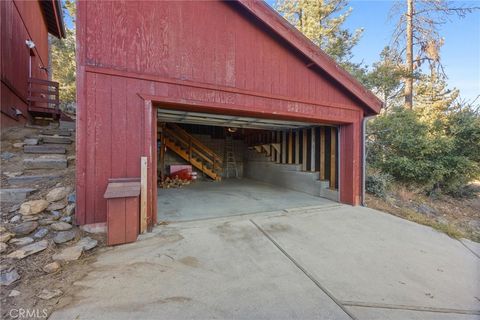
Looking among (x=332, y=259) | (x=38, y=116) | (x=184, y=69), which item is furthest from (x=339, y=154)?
(x=38, y=116)

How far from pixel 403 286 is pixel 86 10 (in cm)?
534

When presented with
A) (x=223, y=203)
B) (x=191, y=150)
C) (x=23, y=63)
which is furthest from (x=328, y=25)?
(x=23, y=63)

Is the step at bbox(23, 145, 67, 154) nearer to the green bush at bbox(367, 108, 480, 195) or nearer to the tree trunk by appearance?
the green bush at bbox(367, 108, 480, 195)

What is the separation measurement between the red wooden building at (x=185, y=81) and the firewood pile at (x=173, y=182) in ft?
14.3

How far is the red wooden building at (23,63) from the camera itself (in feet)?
17.1

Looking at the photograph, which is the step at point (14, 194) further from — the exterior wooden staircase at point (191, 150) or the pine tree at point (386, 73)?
the pine tree at point (386, 73)

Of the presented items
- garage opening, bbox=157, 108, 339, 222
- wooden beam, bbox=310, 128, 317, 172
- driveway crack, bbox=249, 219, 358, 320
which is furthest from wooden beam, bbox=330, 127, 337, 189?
driveway crack, bbox=249, 219, 358, 320

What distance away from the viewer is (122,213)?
288 centimetres

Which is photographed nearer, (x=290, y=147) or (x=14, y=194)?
(x=14, y=194)

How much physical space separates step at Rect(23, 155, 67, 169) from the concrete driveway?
103 inches

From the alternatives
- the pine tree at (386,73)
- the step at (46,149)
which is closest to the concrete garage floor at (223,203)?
the step at (46,149)

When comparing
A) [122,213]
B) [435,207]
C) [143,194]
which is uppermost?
[143,194]

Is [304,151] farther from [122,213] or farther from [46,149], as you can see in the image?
[46,149]

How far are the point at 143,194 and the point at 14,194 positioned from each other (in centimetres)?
193
